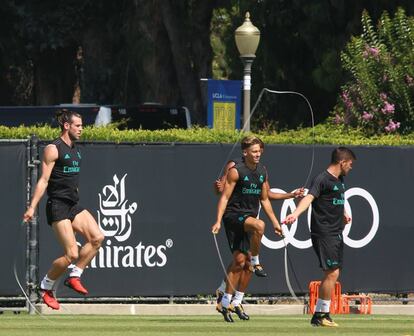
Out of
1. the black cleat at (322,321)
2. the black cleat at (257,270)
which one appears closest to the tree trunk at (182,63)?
the black cleat at (257,270)

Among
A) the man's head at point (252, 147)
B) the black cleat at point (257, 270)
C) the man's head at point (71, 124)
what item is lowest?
the black cleat at point (257, 270)

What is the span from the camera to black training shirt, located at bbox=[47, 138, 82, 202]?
605 inches

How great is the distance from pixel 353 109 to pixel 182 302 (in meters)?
8.16

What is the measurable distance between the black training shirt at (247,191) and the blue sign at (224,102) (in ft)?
20.7

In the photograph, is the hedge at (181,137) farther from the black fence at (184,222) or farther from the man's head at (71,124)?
the man's head at (71,124)

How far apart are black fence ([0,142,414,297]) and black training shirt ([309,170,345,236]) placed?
3.32 m

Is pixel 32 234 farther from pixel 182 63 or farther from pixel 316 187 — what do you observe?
pixel 182 63

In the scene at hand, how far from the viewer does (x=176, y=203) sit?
18.5 meters

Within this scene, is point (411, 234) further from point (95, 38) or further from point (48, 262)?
point (95, 38)

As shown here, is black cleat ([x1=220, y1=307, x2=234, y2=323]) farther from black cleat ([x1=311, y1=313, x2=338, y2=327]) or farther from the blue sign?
the blue sign

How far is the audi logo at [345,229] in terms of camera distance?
18.8 meters

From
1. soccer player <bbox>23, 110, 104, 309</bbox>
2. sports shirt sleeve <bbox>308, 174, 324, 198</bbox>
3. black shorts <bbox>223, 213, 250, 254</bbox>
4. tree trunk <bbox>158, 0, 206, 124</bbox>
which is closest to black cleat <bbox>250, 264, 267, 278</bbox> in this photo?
black shorts <bbox>223, 213, 250, 254</bbox>

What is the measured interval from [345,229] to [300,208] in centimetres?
420

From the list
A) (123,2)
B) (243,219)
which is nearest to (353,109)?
(243,219)
